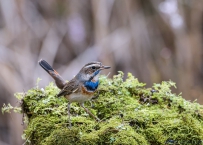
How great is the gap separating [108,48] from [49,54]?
97cm

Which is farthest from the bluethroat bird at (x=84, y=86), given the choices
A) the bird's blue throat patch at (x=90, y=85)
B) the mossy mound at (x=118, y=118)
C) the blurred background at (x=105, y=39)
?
the blurred background at (x=105, y=39)

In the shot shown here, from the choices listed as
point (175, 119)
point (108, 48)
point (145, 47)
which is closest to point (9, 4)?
point (108, 48)

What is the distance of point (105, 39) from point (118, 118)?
352 centimetres

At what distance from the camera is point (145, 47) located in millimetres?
6496

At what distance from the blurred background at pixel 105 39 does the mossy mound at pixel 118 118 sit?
2494mm

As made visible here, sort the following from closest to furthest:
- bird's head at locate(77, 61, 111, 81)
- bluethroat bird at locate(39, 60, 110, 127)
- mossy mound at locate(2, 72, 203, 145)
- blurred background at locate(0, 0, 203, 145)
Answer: mossy mound at locate(2, 72, 203, 145) < bluethroat bird at locate(39, 60, 110, 127) < bird's head at locate(77, 61, 111, 81) < blurred background at locate(0, 0, 203, 145)

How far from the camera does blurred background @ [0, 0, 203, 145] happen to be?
592 cm

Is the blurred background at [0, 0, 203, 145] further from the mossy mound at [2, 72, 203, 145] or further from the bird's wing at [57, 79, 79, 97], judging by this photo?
the bird's wing at [57, 79, 79, 97]

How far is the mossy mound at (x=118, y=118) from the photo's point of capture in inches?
103

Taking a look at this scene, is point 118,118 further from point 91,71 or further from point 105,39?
point 105,39

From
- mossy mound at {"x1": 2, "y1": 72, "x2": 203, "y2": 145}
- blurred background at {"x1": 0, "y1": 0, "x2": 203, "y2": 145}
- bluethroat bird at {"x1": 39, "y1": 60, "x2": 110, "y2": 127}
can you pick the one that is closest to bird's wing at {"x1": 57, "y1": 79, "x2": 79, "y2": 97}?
bluethroat bird at {"x1": 39, "y1": 60, "x2": 110, "y2": 127}

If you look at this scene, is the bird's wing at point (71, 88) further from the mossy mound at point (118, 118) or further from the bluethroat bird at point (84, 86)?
the mossy mound at point (118, 118)

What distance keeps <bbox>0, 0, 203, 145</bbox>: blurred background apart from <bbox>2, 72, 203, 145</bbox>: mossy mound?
2494 millimetres

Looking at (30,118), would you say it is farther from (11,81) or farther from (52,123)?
(11,81)
